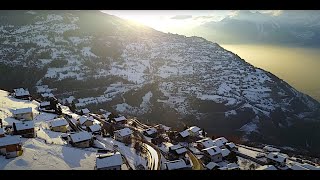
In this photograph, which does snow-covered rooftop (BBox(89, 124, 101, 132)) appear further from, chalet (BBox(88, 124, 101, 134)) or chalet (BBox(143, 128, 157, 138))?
chalet (BBox(143, 128, 157, 138))

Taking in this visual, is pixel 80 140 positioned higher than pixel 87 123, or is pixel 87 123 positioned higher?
pixel 80 140

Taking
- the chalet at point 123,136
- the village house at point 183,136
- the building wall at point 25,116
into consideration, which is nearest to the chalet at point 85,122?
the chalet at point 123,136

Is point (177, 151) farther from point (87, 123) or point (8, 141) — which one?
point (8, 141)

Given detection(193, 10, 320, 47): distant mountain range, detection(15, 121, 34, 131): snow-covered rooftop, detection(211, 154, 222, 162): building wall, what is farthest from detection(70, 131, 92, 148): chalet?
detection(193, 10, 320, 47): distant mountain range

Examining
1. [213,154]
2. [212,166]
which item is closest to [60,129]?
[212,166]
